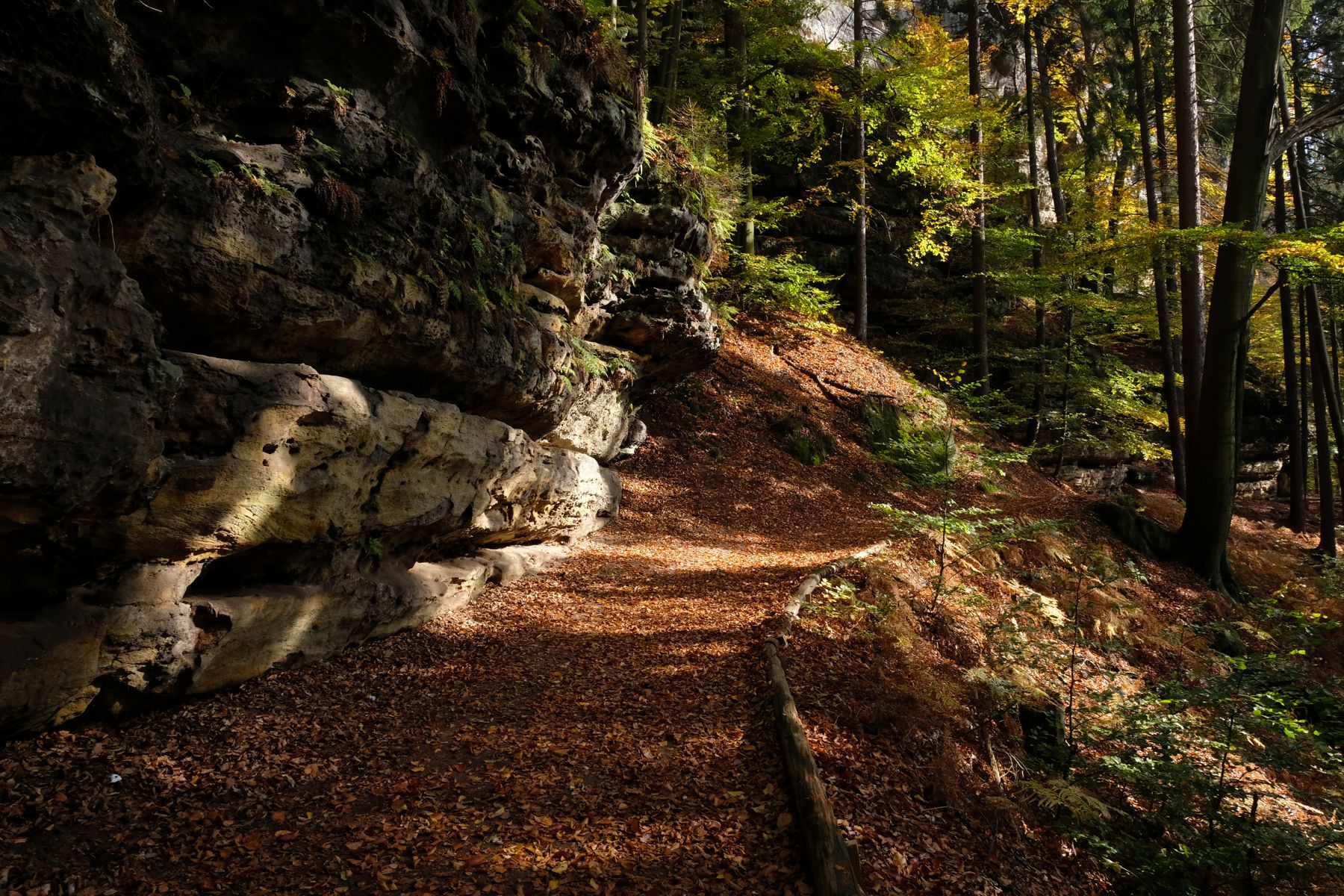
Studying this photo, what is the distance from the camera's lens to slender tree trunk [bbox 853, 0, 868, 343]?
2039cm

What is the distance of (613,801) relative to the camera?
461 cm

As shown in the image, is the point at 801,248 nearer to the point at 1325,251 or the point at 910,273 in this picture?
the point at 910,273

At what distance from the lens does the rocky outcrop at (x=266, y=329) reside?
13.4 feet

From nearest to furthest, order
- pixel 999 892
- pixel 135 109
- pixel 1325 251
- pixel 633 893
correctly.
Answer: pixel 633 893 → pixel 999 892 → pixel 135 109 → pixel 1325 251

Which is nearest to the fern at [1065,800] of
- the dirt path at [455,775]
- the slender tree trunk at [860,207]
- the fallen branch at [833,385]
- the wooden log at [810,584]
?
the dirt path at [455,775]

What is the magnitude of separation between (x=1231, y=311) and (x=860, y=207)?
1114 cm

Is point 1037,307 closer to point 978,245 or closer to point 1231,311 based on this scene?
point 978,245

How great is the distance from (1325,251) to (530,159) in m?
11.4

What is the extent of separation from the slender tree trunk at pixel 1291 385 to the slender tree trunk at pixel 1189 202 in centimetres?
301

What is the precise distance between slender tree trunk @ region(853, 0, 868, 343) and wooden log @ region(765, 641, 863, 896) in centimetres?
1871

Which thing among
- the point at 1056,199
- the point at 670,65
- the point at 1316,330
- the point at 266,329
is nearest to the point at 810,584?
the point at 266,329

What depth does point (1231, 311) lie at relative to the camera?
38.8 ft

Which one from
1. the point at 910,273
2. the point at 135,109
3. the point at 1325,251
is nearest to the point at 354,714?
the point at 135,109

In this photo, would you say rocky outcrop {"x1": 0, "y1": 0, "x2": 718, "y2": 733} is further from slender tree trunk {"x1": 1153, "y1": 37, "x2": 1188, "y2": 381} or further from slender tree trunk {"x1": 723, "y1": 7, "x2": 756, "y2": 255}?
slender tree trunk {"x1": 1153, "y1": 37, "x2": 1188, "y2": 381}
